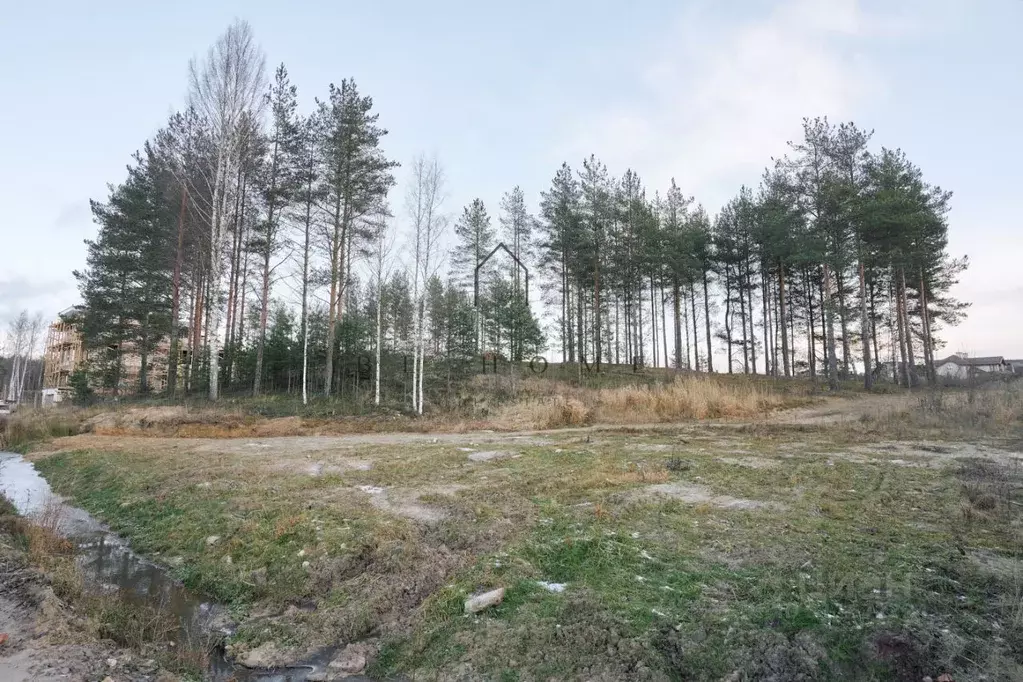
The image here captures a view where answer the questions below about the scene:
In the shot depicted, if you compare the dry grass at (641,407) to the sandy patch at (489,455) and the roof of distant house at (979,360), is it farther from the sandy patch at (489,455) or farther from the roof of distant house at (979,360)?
the roof of distant house at (979,360)

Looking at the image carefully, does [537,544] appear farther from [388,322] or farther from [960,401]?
[388,322]

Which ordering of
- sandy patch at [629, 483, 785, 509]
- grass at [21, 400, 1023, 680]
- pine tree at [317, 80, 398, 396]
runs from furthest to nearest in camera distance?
pine tree at [317, 80, 398, 396], sandy patch at [629, 483, 785, 509], grass at [21, 400, 1023, 680]

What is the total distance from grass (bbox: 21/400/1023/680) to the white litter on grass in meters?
0.07

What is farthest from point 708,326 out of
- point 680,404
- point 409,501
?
point 409,501

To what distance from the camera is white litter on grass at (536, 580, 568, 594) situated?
12.3 ft

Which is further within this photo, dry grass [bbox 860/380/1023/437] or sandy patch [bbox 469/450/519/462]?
dry grass [bbox 860/380/1023/437]

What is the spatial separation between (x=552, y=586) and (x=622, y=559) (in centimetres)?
65

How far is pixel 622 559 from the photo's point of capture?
412cm

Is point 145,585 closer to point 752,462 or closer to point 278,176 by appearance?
point 752,462

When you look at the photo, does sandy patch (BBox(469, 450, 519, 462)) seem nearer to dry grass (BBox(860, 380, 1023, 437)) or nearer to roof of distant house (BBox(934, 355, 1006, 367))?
dry grass (BBox(860, 380, 1023, 437))

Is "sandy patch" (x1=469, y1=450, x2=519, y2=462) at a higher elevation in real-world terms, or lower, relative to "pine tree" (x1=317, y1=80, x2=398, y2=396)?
lower

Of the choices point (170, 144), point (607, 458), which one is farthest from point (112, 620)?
point (170, 144)

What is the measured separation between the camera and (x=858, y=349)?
1526 inches

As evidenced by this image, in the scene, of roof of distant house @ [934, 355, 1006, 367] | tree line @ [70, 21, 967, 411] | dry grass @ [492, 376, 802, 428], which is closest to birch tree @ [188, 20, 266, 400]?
tree line @ [70, 21, 967, 411]
